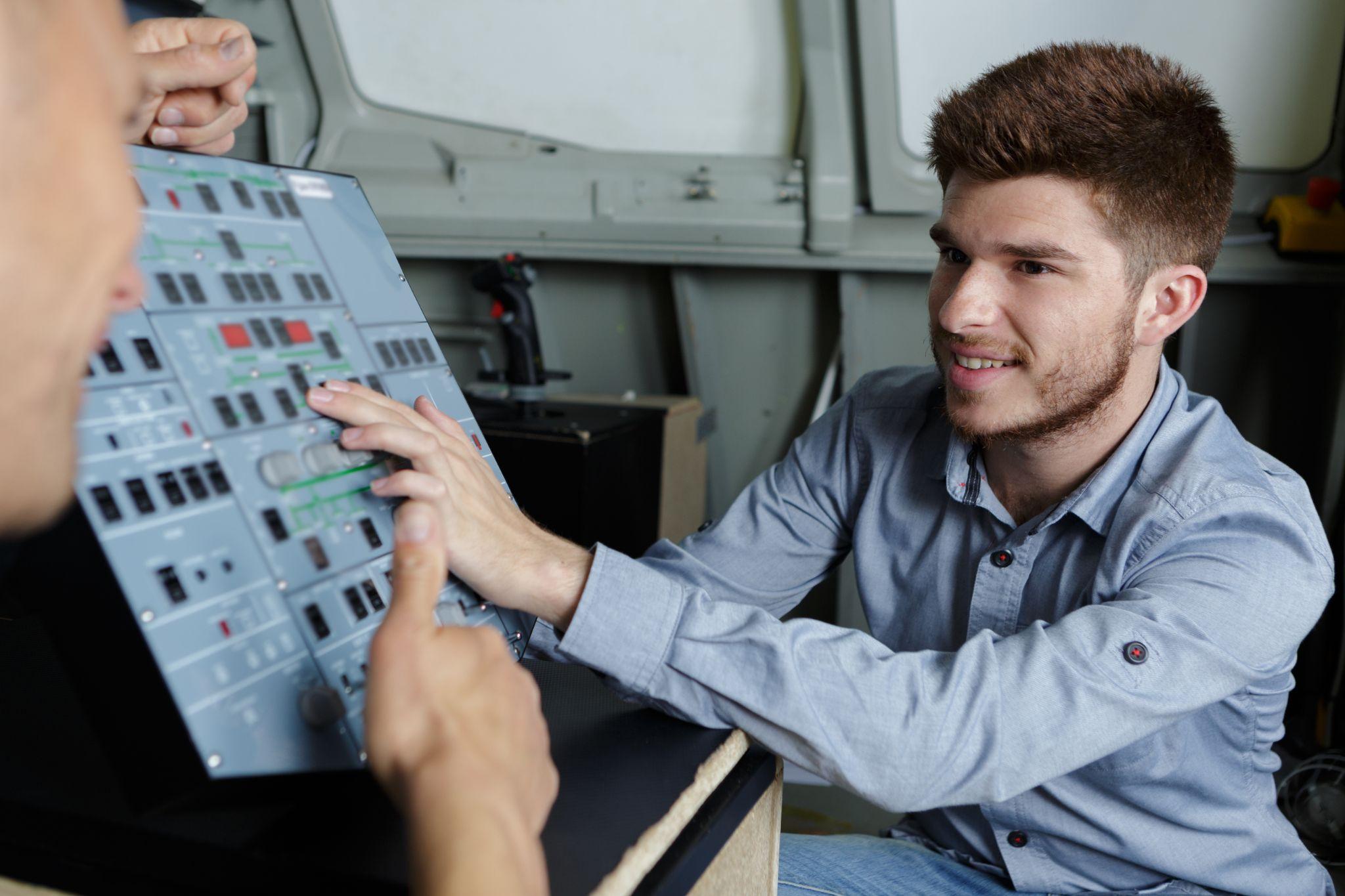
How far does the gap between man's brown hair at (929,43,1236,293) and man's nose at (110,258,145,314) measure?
880mm

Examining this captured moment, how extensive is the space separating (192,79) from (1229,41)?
200 cm

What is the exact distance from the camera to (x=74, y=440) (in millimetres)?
435

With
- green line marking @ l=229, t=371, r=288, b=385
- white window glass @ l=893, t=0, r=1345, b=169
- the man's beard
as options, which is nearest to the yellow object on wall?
white window glass @ l=893, t=0, r=1345, b=169

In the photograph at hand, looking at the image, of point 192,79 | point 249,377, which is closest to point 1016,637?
point 249,377

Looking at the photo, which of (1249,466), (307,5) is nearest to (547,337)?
(307,5)

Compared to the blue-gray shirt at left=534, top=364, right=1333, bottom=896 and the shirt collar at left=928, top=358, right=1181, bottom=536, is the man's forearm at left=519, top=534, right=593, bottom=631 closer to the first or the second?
the blue-gray shirt at left=534, top=364, right=1333, bottom=896

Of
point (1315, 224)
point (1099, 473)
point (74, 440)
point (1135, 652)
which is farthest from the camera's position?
point (1315, 224)

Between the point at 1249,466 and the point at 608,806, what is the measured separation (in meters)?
0.76

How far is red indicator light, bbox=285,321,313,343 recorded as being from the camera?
73 centimetres

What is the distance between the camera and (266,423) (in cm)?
67

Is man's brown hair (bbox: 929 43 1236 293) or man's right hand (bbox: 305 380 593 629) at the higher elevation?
man's brown hair (bbox: 929 43 1236 293)

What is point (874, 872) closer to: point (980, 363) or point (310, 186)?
point (980, 363)

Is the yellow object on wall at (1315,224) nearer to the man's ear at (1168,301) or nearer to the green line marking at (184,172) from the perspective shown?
the man's ear at (1168,301)

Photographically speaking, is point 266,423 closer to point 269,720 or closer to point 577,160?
point 269,720
